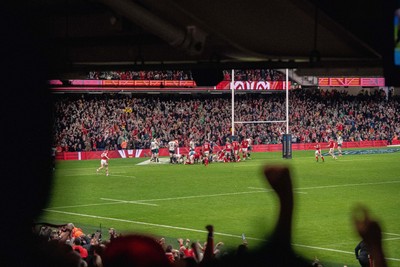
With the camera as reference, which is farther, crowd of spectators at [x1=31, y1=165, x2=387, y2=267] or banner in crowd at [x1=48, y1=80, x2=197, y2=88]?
banner in crowd at [x1=48, y1=80, x2=197, y2=88]

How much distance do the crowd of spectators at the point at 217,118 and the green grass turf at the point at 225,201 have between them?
32.7ft

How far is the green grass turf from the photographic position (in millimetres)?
16781

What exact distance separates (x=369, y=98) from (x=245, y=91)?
44.4 feet

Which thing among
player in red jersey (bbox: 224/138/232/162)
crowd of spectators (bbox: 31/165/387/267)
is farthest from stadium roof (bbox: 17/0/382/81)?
player in red jersey (bbox: 224/138/232/162)

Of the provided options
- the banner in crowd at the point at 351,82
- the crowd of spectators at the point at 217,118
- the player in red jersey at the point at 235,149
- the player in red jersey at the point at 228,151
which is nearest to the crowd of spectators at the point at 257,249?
the player in red jersey at the point at 228,151

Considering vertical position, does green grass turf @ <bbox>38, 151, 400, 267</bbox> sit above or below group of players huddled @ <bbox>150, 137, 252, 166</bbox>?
below

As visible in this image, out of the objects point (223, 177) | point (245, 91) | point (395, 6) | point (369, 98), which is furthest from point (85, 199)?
point (369, 98)

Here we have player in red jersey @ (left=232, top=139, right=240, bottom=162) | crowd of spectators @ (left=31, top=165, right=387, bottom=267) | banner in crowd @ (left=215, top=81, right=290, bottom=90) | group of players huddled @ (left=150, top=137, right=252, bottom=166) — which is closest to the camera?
crowd of spectators @ (left=31, top=165, right=387, bottom=267)

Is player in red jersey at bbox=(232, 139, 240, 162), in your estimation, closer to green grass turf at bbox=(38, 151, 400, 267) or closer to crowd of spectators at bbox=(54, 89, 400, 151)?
green grass turf at bbox=(38, 151, 400, 267)

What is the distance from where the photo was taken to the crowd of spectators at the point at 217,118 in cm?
4656

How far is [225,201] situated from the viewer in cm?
2316

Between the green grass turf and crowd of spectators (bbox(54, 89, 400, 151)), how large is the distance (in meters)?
9.98

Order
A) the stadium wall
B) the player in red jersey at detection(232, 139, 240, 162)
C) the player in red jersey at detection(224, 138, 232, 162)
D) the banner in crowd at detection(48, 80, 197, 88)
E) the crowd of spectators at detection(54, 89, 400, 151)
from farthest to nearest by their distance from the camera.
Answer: the banner in crowd at detection(48, 80, 197, 88) < the crowd of spectators at detection(54, 89, 400, 151) < the stadium wall < the player in red jersey at detection(232, 139, 240, 162) < the player in red jersey at detection(224, 138, 232, 162)

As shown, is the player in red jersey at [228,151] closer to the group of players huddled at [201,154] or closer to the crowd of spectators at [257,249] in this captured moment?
the group of players huddled at [201,154]
